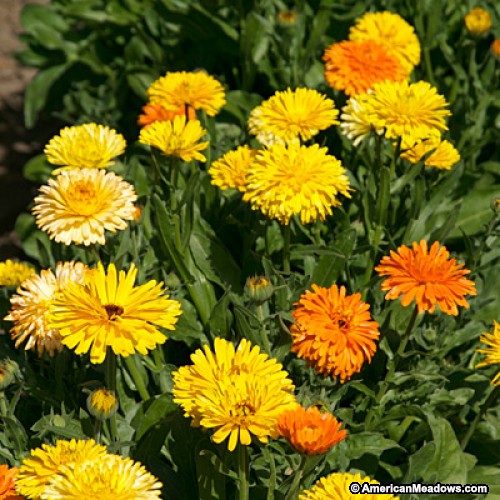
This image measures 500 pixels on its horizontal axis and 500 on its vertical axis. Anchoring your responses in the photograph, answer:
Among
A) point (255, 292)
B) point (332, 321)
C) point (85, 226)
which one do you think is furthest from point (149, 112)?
point (332, 321)

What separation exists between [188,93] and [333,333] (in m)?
1.14

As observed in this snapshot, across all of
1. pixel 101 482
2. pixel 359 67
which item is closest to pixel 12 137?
pixel 359 67

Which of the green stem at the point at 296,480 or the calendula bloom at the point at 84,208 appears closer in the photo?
the green stem at the point at 296,480

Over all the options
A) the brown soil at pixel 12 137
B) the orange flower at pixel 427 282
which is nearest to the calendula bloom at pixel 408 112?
the orange flower at pixel 427 282

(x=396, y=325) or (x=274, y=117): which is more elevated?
(x=274, y=117)

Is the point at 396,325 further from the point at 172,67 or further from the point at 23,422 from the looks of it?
the point at 172,67

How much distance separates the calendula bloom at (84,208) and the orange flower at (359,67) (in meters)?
0.97

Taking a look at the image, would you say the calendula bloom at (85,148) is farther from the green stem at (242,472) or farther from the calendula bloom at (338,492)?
the calendula bloom at (338,492)

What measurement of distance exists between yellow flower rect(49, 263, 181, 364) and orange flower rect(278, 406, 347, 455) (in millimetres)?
378

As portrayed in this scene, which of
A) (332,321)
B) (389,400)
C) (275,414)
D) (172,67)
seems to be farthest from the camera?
(172,67)

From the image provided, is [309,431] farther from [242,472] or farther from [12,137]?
[12,137]

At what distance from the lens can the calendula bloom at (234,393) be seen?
5.89 feet

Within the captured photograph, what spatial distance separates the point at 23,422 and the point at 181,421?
0.54 m

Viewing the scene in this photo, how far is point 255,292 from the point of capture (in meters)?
2.20
